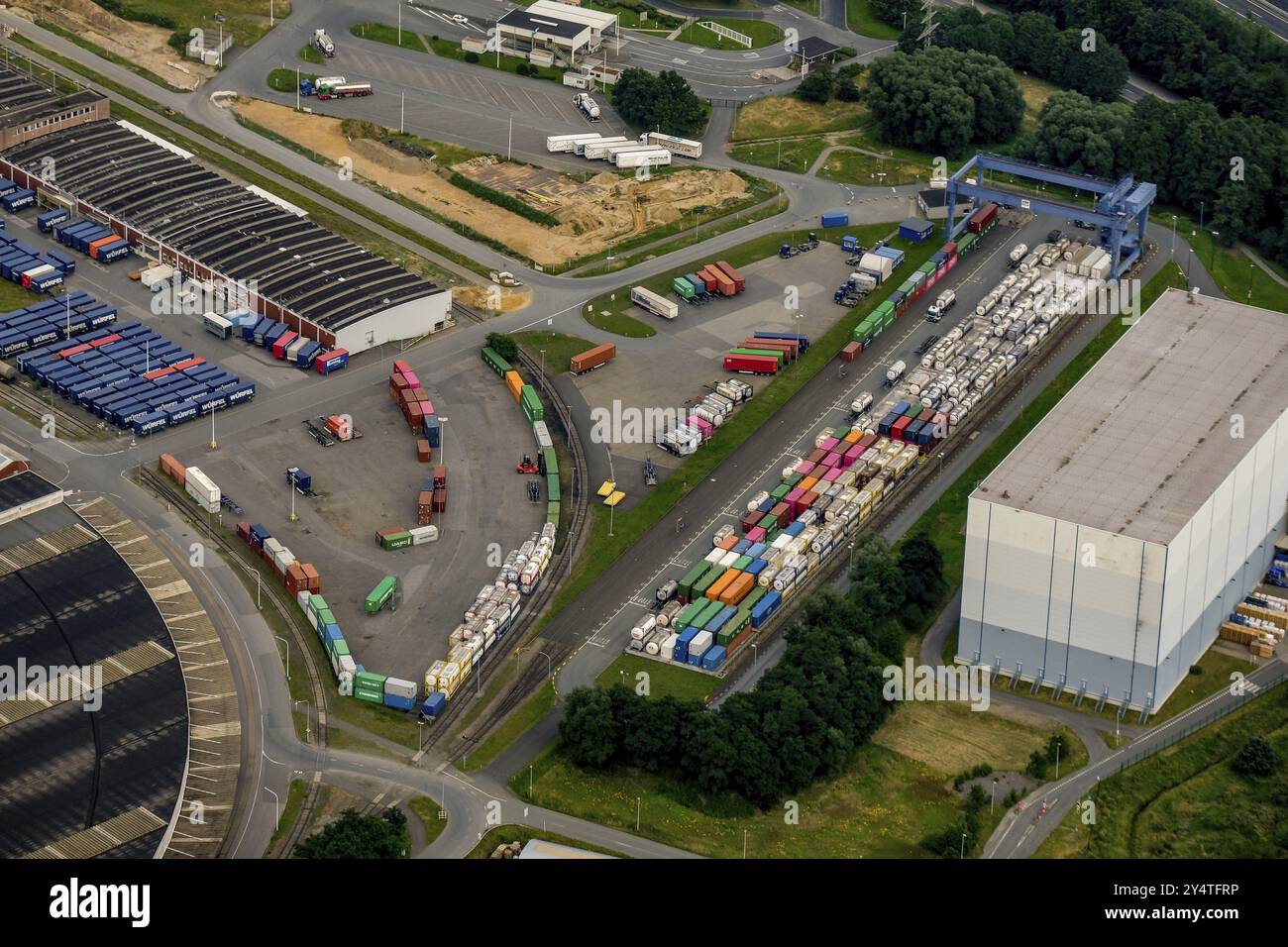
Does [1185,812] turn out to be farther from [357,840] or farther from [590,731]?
[357,840]

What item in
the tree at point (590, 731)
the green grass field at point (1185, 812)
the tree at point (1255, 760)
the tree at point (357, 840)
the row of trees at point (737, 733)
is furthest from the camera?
the tree at point (1255, 760)

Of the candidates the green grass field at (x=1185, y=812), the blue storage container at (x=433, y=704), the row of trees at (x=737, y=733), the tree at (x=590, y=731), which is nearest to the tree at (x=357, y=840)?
the blue storage container at (x=433, y=704)

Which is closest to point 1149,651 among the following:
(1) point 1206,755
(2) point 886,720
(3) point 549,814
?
(1) point 1206,755

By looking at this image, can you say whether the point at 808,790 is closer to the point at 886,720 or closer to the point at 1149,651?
the point at 886,720

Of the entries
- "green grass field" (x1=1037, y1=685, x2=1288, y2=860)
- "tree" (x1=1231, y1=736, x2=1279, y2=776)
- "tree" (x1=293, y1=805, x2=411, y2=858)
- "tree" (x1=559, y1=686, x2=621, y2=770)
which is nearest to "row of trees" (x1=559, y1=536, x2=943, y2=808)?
"tree" (x1=559, y1=686, x2=621, y2=770)

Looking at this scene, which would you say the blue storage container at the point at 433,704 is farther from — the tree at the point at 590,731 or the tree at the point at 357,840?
the tree at the point at 357,840

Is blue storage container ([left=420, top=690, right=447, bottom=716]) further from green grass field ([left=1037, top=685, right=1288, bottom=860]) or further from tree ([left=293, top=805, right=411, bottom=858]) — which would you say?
green grass field ([left=1037, top=685, right=1288, bottom=860])
